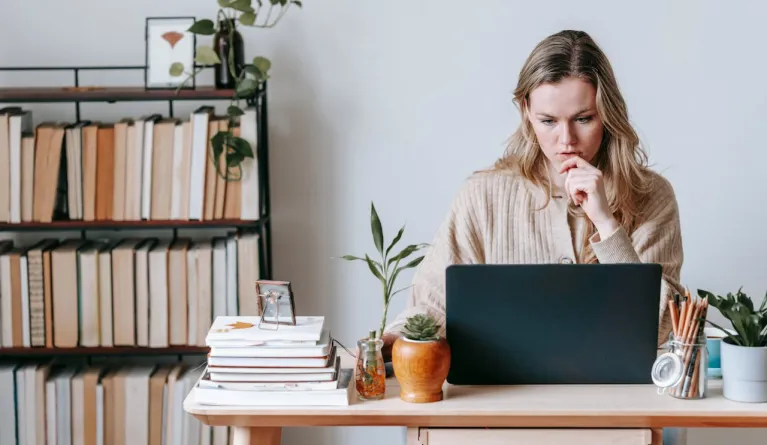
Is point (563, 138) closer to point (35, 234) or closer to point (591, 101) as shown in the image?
point (591, 101)

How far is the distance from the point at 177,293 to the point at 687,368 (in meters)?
1.73

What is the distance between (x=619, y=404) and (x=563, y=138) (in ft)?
2.31

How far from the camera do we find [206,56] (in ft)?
9.22

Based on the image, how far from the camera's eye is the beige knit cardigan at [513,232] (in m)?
2.26

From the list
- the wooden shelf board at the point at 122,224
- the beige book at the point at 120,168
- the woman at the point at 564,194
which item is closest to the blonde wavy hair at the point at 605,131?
the woman at the point at 564,194

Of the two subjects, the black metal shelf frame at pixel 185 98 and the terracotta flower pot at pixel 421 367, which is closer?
the terracotta flower pot at pixel 421 367

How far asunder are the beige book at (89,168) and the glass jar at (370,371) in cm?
147

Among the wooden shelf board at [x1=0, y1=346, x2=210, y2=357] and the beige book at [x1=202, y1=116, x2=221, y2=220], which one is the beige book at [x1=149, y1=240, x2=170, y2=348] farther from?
the beige book at [x1=202, y1=116, x2=221, y2=220]

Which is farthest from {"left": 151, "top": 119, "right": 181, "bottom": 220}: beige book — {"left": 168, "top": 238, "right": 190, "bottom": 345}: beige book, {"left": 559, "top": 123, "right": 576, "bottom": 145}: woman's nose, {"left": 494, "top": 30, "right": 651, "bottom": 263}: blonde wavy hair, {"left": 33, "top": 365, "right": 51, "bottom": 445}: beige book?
{"left": 559, "top": 123, "right": 576, "bottom": 145}: woman's nose

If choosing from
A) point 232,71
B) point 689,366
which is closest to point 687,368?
point 689,366

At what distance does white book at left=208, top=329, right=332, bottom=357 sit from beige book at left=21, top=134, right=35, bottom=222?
1.43 metres

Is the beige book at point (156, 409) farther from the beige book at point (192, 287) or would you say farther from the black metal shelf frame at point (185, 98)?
the black metal shelf frame at point (185, 98)

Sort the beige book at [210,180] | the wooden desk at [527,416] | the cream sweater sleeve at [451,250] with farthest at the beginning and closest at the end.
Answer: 1. the beige book at [210,180]
2. the cream sweater sleeve at [451,250]
3. the wooden desk at [527,416]

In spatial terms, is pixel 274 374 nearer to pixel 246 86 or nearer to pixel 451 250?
pixel 451 250
